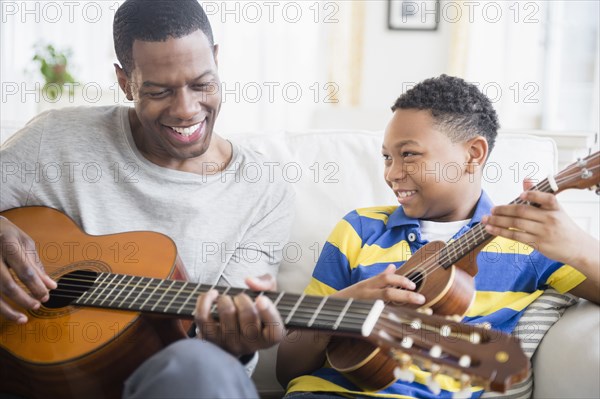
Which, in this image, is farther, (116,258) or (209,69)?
(209,69)

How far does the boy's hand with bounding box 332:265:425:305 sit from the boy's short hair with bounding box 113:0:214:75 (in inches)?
26.4

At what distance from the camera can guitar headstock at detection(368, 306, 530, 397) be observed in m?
0.87

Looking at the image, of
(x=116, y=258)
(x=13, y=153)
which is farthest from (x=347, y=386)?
(x=13, y=153)

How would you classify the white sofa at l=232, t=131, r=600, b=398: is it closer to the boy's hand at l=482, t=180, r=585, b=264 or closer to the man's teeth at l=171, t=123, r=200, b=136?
the man's teeth at l=171, t=123, r=200, b=136

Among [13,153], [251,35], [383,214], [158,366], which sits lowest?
[158,366]

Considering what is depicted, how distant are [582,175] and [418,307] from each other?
13.8 inches

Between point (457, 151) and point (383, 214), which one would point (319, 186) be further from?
point (457, 151)

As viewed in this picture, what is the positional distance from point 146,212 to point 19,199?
279 millimetres

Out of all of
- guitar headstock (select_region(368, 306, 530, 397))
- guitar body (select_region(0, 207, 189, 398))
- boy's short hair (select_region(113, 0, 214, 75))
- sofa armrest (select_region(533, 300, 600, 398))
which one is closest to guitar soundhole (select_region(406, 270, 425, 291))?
guitar headstock (select_region(368, 306, 530, 397))

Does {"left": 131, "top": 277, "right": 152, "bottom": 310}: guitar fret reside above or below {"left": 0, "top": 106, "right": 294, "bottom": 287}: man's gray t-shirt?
below

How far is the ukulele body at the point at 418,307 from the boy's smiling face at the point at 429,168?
0.19 meters

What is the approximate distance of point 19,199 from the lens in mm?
1487

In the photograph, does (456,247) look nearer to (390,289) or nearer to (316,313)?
(390,289)

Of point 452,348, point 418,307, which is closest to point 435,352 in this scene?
point 452,348
